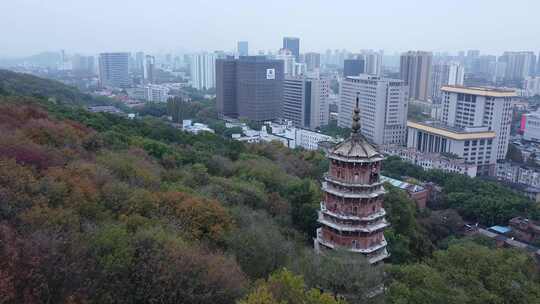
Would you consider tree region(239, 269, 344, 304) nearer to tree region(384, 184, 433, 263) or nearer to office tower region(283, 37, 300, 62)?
tree region(384, 184, 433, 263)

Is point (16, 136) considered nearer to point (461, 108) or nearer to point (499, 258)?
point (499, 258)

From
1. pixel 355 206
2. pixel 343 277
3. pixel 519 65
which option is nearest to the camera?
pixel 343 277

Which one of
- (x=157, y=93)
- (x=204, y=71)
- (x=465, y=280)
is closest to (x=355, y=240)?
(x=465, y=280)

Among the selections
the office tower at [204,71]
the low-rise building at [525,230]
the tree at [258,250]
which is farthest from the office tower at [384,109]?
the office tower at [204,71]

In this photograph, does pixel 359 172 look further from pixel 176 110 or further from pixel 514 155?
pixel 176 110

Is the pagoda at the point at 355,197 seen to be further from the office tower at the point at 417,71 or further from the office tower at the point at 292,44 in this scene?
the office tower at the point at 292,44
